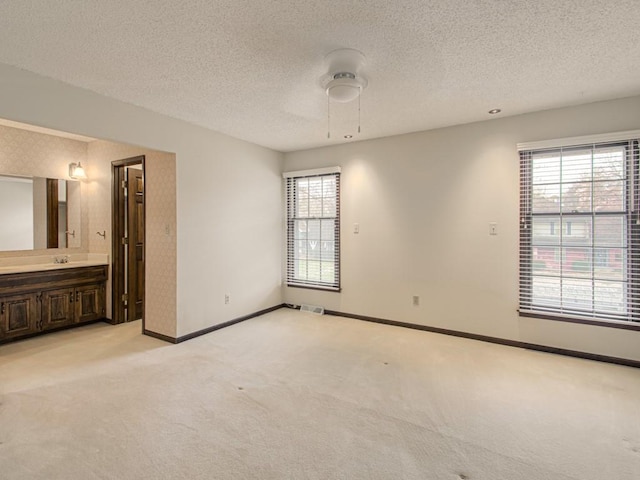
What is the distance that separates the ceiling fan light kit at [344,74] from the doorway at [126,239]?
3134 millimetres

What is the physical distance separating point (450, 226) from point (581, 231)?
4.14 ft

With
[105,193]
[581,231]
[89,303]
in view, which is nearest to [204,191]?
[105,193]

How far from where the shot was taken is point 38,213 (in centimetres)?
432

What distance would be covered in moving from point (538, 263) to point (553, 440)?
201cm

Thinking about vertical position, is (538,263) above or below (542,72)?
below

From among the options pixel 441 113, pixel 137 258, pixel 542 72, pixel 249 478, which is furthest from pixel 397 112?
pixel 137 258

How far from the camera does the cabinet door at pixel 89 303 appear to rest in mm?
4309

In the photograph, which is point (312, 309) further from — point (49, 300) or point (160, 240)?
point (49, 300)

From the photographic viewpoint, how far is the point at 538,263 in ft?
11.6

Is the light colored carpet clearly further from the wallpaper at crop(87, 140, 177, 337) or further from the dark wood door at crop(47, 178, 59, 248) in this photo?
the dark wood door at crop(47, 178, 59, 248)

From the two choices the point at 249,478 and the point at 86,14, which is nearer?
the point at 249,478

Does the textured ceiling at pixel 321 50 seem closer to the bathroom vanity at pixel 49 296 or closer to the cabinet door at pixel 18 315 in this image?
the bathroom vanity at pixel 49 296

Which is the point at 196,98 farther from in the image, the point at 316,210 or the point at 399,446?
the point at 399,446

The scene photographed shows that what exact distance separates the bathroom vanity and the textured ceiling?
7.82ft
